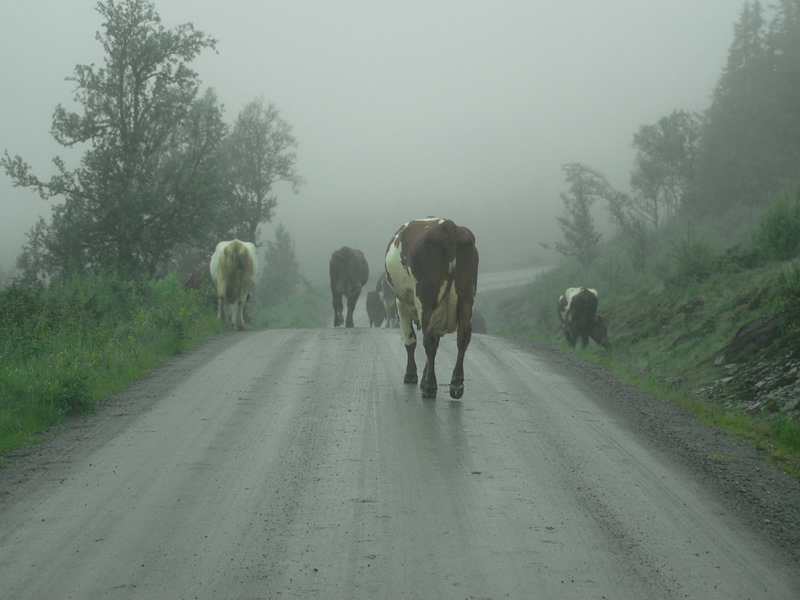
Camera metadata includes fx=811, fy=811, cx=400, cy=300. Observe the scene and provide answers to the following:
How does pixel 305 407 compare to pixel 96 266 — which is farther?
pixel 96 266

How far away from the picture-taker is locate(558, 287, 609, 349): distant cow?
2083cm

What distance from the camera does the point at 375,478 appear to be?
6.14 meters

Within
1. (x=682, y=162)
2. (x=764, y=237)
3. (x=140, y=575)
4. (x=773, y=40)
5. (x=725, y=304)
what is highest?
(x=773, y=40)

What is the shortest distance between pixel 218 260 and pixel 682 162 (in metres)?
39.2

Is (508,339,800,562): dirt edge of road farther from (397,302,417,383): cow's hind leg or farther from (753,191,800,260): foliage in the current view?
(753,191,800,260): foliage

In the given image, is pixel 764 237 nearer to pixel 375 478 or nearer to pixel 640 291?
pixel 640 291

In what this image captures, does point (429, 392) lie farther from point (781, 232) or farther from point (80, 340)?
point (781, 232)

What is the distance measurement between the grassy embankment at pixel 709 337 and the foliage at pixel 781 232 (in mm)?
388

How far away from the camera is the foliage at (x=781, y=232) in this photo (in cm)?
1664

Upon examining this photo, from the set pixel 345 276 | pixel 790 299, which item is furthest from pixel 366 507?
pixel 345 276

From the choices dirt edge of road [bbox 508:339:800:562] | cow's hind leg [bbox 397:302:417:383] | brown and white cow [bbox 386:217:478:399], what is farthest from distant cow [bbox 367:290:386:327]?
brown and white cow [bbox 386:217:478:399]

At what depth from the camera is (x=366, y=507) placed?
5.50m

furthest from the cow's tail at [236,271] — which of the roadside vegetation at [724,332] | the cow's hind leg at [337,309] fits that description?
the roadside vegetation at [724,332]

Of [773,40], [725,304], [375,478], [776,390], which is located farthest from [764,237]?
[773,40]
